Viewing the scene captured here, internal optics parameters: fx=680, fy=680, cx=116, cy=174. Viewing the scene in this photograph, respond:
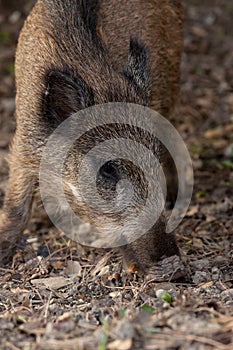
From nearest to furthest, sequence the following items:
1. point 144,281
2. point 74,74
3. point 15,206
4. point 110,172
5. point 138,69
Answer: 1. point 144,281
2. point 110,172
3. point 74,74
4. point 138,69
5. point 15,206

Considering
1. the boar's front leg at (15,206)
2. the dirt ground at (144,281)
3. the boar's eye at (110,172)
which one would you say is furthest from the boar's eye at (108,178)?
the boar's front leg at (15,206)

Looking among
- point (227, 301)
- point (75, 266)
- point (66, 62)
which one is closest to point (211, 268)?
point (227, 301)

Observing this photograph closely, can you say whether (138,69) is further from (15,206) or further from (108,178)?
(15,206)

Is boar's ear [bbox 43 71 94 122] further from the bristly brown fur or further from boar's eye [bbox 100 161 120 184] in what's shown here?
boar's eye [bbox 100 161 120 184]

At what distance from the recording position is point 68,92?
5.35 metres

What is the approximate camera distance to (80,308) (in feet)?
15.3

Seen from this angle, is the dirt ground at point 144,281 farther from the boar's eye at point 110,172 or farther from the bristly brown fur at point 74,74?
the boar's eye at point 110,172

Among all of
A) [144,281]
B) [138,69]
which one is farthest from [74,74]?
[144,281]

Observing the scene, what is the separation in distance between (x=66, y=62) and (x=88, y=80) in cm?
30

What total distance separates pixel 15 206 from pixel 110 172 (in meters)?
1.21

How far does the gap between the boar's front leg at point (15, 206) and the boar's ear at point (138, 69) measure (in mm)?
1158

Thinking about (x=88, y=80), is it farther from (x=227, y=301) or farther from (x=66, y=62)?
(x=227, y=301)

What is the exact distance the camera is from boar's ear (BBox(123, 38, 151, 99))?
5609 millimetres

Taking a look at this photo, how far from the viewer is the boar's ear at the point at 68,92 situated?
17.5 ft
